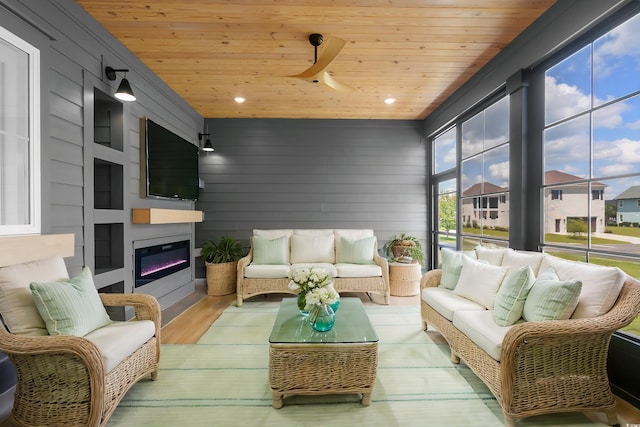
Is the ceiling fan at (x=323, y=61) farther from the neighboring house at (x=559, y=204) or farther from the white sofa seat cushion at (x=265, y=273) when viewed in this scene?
the white sofa seat cushion at (x=265, y=273)

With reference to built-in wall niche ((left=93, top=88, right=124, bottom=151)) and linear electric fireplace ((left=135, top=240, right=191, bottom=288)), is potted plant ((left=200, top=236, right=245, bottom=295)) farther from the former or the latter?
built-in wall niche ((left=93, top=88, right=124, bottom=151))

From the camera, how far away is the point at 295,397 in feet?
6.68

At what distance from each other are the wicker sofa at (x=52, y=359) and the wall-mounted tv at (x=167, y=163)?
1645 millimetres

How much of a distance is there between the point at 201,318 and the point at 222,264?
1094 millimetres

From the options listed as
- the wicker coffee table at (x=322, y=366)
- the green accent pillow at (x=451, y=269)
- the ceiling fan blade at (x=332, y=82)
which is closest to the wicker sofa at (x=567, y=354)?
the wicker coffee table at (x=322, y=366)

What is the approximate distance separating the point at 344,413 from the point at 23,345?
5.83 ft

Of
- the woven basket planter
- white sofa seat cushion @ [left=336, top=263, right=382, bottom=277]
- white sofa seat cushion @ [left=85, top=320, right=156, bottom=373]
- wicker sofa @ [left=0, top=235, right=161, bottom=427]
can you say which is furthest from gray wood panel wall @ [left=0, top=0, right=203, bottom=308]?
white sofa seat cushion @ [left=336, top=263, right=382, bottom=277]

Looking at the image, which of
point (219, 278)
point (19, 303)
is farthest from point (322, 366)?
point (219, 278)

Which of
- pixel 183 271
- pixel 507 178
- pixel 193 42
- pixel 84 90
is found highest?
pixel 193 42

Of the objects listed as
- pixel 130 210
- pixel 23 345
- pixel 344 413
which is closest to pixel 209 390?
pixel 344 413

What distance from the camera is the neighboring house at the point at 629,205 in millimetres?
2000

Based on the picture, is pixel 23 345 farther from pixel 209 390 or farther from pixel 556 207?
pixel 556 207

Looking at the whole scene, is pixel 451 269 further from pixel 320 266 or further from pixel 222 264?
pixel 222 264

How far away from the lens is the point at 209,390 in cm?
210
